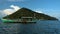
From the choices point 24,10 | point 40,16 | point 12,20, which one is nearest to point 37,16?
point 40,16

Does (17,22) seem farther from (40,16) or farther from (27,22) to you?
(40,16)

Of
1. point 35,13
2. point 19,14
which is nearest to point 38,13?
point 35,13

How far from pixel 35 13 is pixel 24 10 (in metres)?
9.02

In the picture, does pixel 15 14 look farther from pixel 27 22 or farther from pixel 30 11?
pixel 27 22

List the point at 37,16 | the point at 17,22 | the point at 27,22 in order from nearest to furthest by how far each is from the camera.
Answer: the point at 27,22, the point at 17,22, the point at 37,16

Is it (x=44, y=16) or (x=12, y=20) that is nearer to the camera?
(x=12, y=20)

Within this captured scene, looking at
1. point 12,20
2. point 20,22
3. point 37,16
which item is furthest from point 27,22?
point 37,16

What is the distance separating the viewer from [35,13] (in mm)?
154750

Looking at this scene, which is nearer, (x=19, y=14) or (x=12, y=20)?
(x=12, y=20)

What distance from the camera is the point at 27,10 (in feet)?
513

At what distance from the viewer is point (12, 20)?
13762 cm

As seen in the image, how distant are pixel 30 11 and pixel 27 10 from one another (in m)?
2.60

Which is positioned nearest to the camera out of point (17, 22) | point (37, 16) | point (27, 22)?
point (27, 22)

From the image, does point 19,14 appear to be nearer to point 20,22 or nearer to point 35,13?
point 35,13
